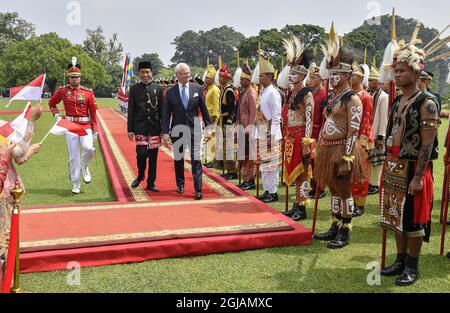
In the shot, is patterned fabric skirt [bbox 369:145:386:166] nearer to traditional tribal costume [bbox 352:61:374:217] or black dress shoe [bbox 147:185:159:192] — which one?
traditional tribal costume [bbox 352:61:374:217]

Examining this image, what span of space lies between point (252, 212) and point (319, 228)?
0.83 m

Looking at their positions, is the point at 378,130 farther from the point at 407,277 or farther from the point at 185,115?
the point at 407,277

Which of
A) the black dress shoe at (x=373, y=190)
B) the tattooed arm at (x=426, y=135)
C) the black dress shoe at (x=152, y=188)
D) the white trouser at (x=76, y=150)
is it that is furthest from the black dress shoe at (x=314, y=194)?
the white trouser at (x=76, y=150)

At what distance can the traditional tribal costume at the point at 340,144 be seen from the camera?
4.06 m

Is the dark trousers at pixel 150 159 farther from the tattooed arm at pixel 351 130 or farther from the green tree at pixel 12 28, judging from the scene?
the green tree at pixel 12 28

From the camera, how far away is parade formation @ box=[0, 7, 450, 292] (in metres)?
3.32

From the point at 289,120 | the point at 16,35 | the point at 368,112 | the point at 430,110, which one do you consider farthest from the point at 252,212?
the point at 16,35

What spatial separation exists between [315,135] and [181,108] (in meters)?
2.06

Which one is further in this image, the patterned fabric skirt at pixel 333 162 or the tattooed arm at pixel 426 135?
the patterned fabric skirt at pixel 333 162

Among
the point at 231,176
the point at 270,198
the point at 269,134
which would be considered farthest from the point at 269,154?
the point at 231,176

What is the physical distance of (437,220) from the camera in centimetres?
548

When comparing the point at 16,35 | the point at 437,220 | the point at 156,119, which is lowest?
the point at 437,220

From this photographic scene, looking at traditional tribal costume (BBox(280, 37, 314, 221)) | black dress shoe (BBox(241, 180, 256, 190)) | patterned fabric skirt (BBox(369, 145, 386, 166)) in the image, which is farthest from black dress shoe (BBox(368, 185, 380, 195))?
traditional tribal costume (BBox(280, 37, 314, 221))
